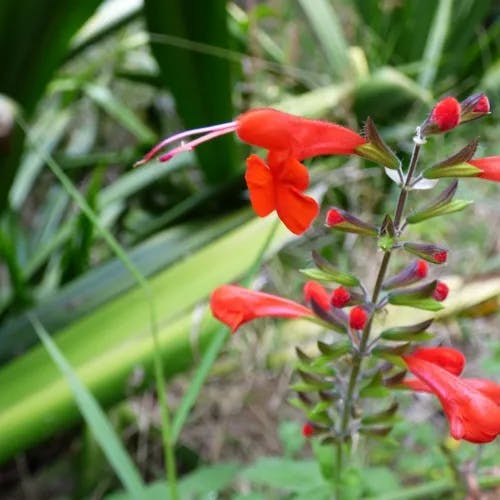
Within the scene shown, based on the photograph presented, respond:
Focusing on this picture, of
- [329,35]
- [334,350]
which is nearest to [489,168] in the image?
[334,350]

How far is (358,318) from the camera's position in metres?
0.43

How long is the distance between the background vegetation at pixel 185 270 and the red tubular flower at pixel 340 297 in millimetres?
144

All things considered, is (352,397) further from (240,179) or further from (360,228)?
(240,179)

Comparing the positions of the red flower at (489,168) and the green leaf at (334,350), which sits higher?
the red flower at (489,168)

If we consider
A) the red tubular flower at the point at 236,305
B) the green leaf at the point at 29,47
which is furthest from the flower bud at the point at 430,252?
the green leaf at the point at 29,47

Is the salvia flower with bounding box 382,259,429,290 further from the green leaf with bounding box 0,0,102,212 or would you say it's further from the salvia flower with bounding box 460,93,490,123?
the green leaf with bounding box 0,0,102,212

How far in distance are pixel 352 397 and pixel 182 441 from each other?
54cm

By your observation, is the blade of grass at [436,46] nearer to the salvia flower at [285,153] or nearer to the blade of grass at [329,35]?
the blade of grass at [329,35]

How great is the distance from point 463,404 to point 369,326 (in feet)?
0.21

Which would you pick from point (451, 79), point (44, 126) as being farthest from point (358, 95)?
point (44, 126)

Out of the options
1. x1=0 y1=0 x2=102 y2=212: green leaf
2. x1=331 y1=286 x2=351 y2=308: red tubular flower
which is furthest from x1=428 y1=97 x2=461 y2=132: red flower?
x1=0 y1=0 x2=102 y2=212: green leaf

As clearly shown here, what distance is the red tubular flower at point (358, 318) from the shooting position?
1.40ft

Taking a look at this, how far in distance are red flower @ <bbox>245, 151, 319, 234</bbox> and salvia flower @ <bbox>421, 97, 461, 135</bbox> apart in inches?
2.8

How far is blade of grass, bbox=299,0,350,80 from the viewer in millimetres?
1343
